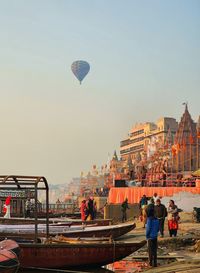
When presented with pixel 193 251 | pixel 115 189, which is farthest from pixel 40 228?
pixel 115 189

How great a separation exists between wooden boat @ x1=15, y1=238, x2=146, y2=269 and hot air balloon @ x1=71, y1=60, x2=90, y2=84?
8674 cm

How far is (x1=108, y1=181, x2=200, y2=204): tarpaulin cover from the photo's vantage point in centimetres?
3638

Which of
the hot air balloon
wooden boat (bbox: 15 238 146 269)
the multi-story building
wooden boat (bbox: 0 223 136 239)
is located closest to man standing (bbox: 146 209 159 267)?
wooden boat (bbox: 15 238 146 269)

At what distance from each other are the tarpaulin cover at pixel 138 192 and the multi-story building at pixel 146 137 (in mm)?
78682

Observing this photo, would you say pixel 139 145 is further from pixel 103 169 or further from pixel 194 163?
pixel 194 163

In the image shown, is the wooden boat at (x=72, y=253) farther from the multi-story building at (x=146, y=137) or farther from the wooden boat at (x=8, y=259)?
the multi-story building at (x=146, y=137)

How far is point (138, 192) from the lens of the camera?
127 feet

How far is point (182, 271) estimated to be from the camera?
1283cm

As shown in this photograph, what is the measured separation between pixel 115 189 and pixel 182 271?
92.5 feet

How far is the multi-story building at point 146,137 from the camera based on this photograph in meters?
129

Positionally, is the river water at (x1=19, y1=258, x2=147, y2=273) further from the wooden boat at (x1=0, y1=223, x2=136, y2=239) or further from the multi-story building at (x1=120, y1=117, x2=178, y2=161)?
the multi-story building at (x1=120, y1=117, x2=178, y2=161)

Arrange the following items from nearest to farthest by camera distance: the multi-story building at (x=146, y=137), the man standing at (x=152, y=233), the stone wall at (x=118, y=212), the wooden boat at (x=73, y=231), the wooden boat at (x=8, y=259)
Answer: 1. the wooden boat at (x=8, y=259)
2. the man standing at (x=152, y=233)
3. the wooden boat at (x=73, y=231)
4. the stone wall at (x=118, y=212)
5. the multi-story building at (x=146, y=137)

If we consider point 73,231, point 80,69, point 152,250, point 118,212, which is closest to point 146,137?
point 80,69

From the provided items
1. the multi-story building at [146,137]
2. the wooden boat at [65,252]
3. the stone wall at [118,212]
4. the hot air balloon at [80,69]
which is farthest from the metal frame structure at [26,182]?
the multi-story building at [146,137]
